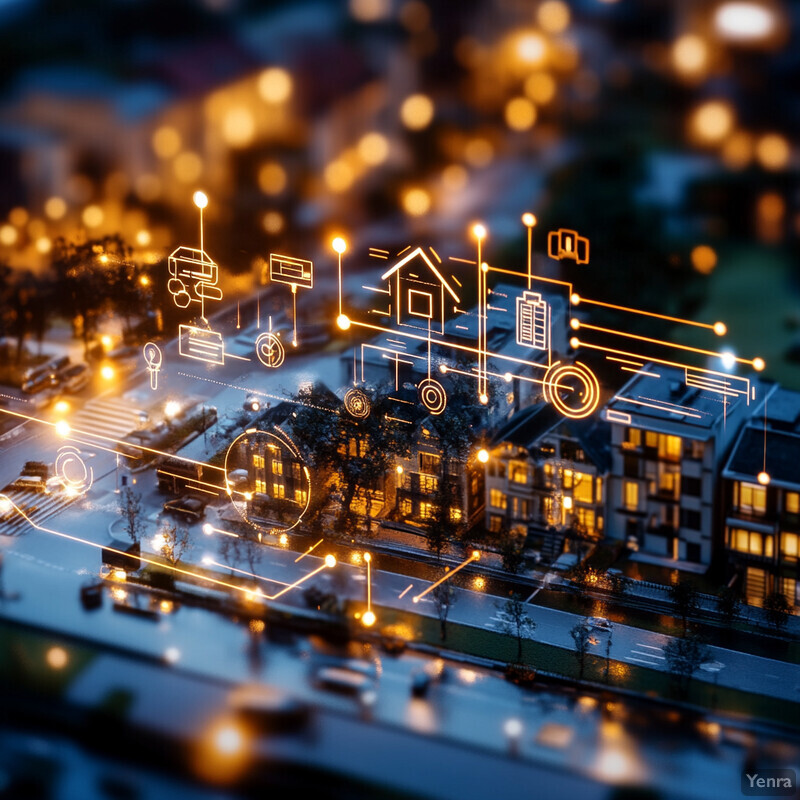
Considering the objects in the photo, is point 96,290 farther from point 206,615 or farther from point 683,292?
point 683,292

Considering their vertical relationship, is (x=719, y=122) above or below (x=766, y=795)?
above

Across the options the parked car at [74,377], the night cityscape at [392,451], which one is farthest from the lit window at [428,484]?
the parked car at [74,377]

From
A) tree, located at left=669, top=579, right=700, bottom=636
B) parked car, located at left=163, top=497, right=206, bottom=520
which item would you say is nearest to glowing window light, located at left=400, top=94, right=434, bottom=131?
parked car, located at left=163, top=497, right=206, bottom=520

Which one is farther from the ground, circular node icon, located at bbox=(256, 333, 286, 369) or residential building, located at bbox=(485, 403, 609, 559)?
circular node icon, located at bbox=(256, 333, 286, 369)

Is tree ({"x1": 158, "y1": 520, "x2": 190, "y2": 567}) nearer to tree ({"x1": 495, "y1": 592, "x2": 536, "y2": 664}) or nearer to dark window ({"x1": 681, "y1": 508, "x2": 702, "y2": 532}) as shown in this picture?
tree ({"x1": 495, "y1": 592, "x2": 536, "y2": 664})

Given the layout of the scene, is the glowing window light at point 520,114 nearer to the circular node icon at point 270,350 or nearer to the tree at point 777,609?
the circular node icon at point 270,350

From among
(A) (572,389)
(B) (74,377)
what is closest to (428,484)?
(A) (572,389)

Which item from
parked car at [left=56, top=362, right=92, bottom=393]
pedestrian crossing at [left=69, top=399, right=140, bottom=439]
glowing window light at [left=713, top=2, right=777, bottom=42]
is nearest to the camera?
glowing window light at [left=713, top=2, right=777, bottom=42]

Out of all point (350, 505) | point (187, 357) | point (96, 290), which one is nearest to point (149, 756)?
point (350, 505)
